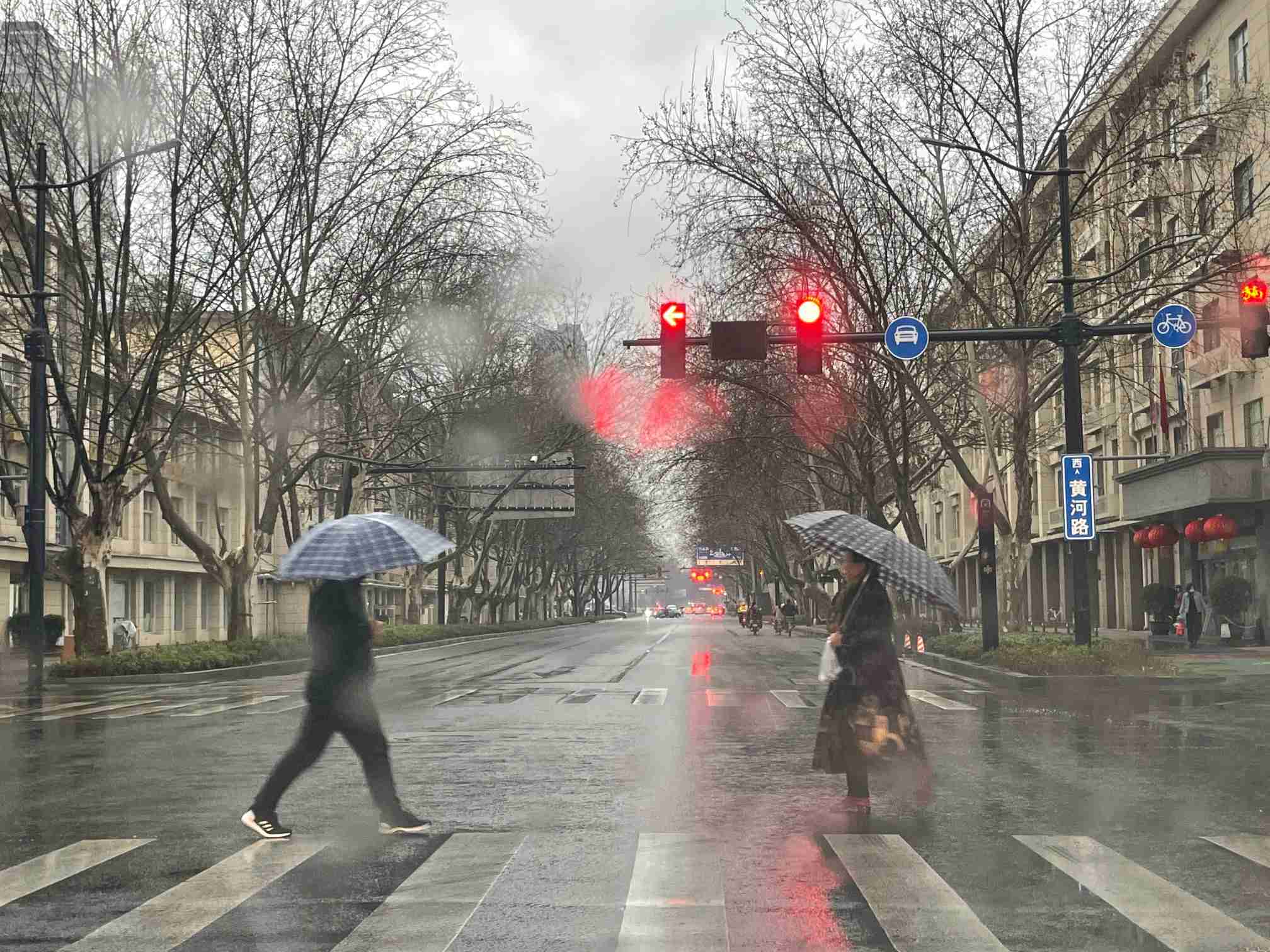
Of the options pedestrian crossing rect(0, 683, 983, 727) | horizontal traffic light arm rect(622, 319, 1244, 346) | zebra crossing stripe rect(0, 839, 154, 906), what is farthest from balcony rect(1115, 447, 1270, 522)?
zebra crossing stripe rect(0, 839, 154, 906)

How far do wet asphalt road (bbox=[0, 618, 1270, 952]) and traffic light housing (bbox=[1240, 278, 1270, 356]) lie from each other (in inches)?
186

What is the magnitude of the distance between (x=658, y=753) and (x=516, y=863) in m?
5.80

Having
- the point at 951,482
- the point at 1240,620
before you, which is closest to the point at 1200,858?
the point at 1240,620

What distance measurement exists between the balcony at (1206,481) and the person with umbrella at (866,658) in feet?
100

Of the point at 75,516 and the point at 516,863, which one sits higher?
the point at 75,516

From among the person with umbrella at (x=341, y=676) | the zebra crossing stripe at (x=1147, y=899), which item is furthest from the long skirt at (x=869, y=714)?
the person with umbrella at (x=341, y=676)

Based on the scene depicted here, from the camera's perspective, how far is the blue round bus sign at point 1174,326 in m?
21.1

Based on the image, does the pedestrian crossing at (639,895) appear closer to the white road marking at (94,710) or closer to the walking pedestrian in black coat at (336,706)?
the walking pedestrian in black coat at (336,706)

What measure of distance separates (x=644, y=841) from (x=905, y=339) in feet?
44.0

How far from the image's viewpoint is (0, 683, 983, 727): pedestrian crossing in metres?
19.7

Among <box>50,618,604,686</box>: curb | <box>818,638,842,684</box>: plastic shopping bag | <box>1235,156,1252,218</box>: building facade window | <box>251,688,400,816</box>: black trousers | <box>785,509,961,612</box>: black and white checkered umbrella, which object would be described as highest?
<box>1235,156,1252,218</box>: building facade window

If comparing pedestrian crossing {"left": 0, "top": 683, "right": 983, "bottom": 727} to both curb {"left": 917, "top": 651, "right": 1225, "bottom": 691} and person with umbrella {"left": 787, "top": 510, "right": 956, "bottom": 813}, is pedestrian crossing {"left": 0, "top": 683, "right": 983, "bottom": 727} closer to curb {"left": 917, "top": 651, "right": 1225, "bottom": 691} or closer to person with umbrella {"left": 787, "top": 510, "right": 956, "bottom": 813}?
curb {"left": 917, "top": 651, "right": 1225, "bottom": 691}

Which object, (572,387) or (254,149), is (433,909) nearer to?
(254,149)

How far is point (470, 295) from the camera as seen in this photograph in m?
44.2
